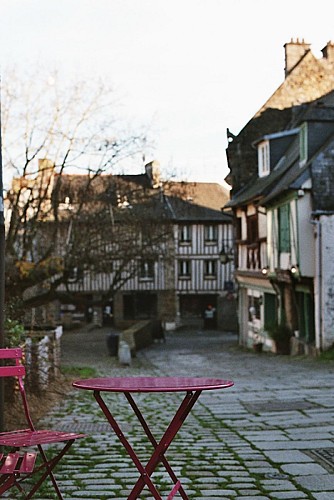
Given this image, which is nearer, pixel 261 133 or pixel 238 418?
pixel 238 418

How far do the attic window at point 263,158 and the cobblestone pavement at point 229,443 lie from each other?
1412cm

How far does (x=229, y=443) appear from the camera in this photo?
285 inches

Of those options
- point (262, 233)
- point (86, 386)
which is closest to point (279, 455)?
point (86, 386)

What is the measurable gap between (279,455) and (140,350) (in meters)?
23.9

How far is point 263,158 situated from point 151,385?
78.7 ft

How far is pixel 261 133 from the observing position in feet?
102

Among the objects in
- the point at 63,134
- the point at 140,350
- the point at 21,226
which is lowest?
the point at 140,350

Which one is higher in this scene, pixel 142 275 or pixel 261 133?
pixel 261 133

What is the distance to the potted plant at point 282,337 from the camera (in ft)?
79.1

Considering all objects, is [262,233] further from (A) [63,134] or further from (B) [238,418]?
(B) [238,418]

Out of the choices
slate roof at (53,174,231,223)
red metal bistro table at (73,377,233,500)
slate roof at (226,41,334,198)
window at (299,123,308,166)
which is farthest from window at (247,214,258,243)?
red metal bistro table at (73,377,233,500)

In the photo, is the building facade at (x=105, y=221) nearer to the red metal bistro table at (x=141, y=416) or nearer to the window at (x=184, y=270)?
the window at (x=184, y=270)

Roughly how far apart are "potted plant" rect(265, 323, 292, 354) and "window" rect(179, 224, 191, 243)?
22470mm

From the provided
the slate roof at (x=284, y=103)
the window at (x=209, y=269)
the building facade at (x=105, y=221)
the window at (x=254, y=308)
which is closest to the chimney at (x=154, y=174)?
the building facade at (x=105, y=221)
